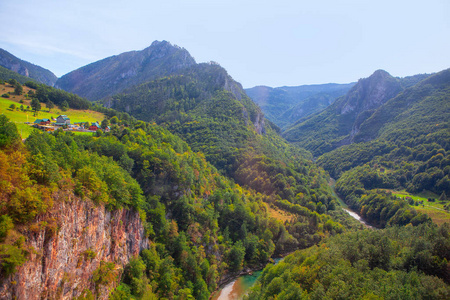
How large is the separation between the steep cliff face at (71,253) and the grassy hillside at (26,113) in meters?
23.8

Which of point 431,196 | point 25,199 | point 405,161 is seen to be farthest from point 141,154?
point 405,161

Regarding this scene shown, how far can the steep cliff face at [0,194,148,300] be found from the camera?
19922 mm

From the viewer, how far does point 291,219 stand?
83.9 meters

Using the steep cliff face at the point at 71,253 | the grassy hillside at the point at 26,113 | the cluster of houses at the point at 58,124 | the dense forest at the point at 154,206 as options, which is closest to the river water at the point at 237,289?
the dense forest at the point at 154,206

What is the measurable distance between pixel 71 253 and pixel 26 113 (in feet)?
157

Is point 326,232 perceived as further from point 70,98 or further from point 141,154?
point 70,98

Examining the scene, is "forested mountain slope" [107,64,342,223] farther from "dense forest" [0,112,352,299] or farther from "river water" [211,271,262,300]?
"river water" [211,271,262,300]

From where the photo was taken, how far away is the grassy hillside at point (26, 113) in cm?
4925

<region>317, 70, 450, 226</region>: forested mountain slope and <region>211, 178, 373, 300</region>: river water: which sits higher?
<region>317, 70, 450, 226</region>: forested mountain slope

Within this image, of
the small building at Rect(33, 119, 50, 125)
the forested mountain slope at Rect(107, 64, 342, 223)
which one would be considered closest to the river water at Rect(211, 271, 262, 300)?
the forested mountain slope at Rect(107, 64, 342, 223)

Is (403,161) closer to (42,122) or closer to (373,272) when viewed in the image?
(373,272)

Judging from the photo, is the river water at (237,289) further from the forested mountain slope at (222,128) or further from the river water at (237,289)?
the forested mountain slope at (222,128)

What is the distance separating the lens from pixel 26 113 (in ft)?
187

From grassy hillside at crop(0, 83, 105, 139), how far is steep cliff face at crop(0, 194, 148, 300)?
23840mm
